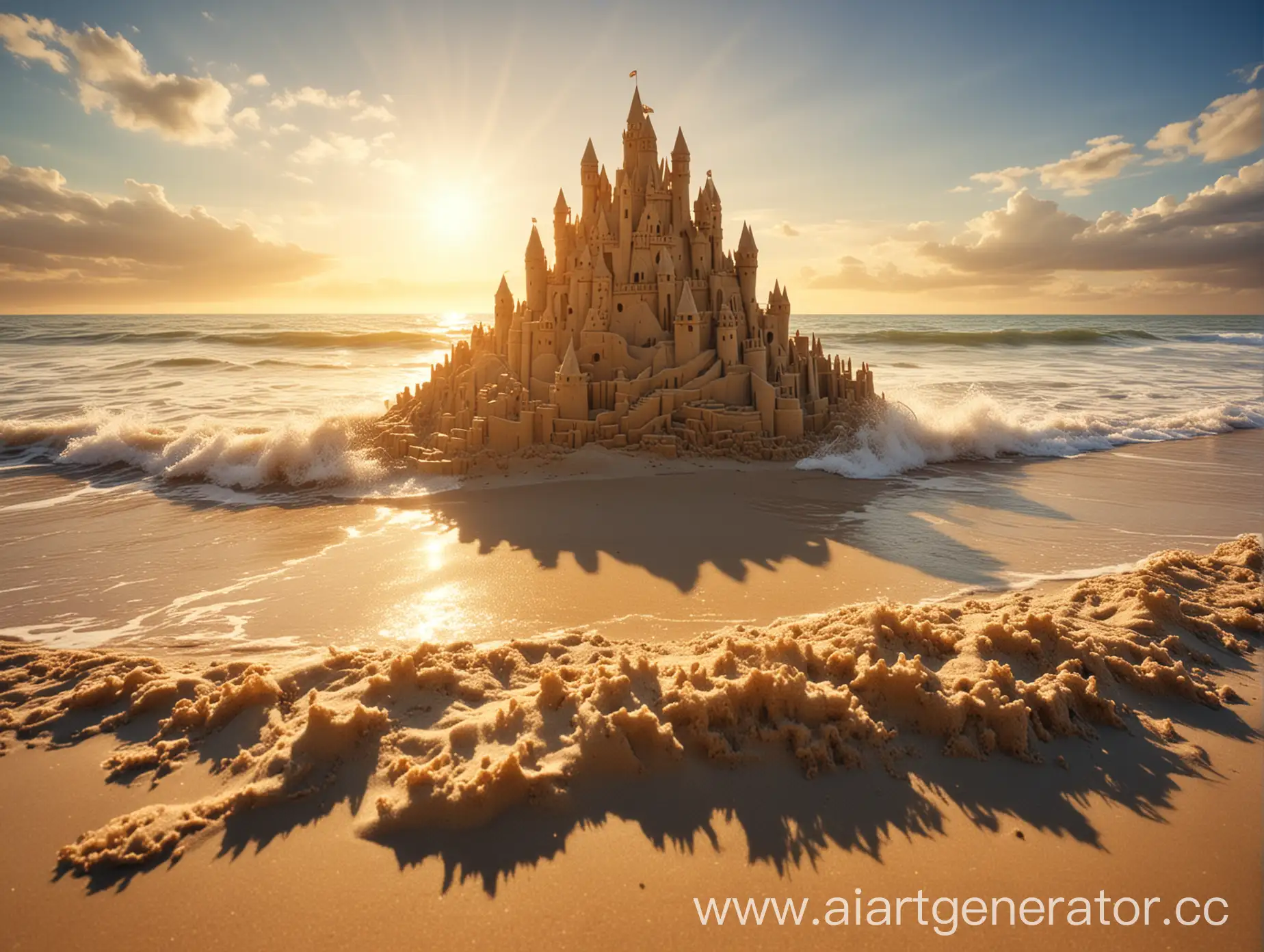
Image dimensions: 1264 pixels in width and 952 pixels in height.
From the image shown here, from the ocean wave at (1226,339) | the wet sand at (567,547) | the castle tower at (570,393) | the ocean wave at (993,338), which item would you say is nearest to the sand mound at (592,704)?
the wet sand at (567,547)

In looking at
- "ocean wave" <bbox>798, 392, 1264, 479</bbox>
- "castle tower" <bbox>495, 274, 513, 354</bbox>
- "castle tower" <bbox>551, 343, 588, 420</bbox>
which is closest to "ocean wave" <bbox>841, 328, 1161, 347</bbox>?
"ocean wave" <bbox>798, 392, 1264, 479</bbox>

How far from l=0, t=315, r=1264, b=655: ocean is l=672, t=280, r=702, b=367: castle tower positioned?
4.29 meters

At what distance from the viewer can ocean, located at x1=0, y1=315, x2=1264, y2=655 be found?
24.4 feet

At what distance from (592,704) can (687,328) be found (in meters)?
13.5

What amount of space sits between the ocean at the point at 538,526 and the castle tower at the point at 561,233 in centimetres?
664

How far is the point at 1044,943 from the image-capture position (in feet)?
9.47

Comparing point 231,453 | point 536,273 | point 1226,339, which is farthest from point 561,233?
point 1226,339

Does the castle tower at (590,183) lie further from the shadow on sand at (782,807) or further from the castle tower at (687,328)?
the shadow on sand at (782,807)

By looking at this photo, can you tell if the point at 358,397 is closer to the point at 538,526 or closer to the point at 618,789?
the point at 538,526

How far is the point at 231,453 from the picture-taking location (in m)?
14.4

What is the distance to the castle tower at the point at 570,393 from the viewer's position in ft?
50.4

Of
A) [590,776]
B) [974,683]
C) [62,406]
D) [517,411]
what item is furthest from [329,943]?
[62,406]

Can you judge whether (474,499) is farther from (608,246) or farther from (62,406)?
(62,406)

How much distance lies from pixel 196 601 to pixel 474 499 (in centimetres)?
526
